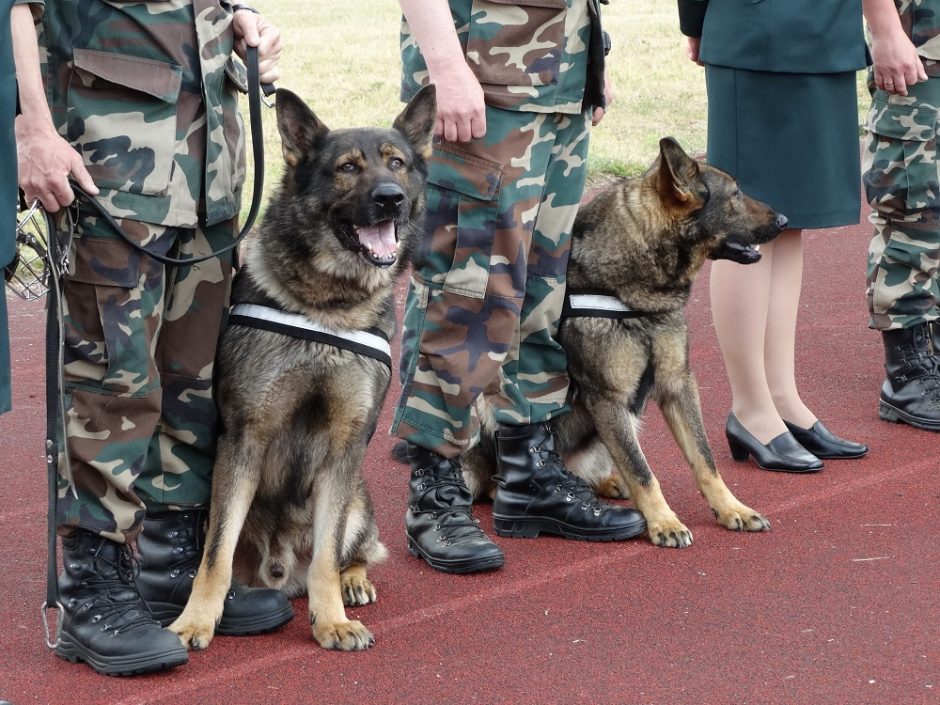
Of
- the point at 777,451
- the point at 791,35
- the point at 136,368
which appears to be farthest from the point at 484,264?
the point at 777,451

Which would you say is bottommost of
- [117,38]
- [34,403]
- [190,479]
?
[34,403]

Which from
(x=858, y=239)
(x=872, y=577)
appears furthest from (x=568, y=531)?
(x=858, y=239)

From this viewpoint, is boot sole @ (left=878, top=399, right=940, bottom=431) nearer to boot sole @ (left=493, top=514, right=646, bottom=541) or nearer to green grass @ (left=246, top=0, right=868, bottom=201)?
boot sole @ (left=493, top=514, right=646, bottom=541)

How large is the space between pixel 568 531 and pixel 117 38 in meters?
2.18

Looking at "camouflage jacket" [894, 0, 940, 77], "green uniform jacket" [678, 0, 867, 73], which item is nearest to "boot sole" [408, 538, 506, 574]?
"green uniform jacket" [678, 0, 867, 73]

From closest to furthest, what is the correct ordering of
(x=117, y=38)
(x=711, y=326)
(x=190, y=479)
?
(x=117, y=38), (x=190, y=479), (x=711, y=326)

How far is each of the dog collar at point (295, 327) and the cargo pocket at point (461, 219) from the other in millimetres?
492

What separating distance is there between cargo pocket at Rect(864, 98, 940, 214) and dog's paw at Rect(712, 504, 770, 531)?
69.6 inches

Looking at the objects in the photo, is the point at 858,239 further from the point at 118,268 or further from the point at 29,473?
the point at 118,268

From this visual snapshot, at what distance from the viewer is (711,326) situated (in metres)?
6.66

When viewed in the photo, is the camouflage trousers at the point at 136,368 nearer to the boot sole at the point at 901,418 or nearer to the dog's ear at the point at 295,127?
the dog's ear at the point at 295,127

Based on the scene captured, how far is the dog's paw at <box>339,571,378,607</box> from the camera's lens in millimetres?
3674

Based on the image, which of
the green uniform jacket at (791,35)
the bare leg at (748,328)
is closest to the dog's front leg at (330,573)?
the bare leg at (748,328)

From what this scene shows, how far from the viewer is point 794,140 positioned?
14.7 feet
